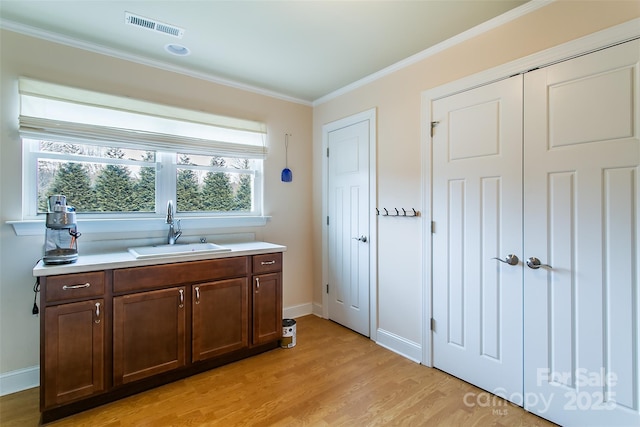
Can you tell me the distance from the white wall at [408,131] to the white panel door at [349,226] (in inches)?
7.2

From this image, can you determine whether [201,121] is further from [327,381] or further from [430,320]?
[430,320]

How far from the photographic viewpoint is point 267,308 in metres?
2.72

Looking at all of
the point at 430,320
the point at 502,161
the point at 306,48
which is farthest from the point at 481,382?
the point at 306,48

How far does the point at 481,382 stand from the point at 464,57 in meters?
2.35

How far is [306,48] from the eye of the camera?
7.99 feet

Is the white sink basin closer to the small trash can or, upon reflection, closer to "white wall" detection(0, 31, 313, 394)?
"white wall" detection(0, 31, 313, 394)

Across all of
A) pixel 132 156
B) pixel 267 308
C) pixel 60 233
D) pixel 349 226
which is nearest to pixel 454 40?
pixel 349 226

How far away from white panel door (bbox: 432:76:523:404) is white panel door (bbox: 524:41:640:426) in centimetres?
9

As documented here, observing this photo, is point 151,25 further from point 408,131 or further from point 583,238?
point 583,238

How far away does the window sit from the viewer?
2.23 m

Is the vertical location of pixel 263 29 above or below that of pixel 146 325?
above

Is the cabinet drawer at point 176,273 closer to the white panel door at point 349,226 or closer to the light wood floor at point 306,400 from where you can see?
the light wood floor at point 306,400

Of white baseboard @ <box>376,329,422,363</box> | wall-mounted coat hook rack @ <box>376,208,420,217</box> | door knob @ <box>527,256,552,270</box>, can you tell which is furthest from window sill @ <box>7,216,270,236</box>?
door knob @ <box>527,256,552,270</box>

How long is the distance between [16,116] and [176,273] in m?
1.56
